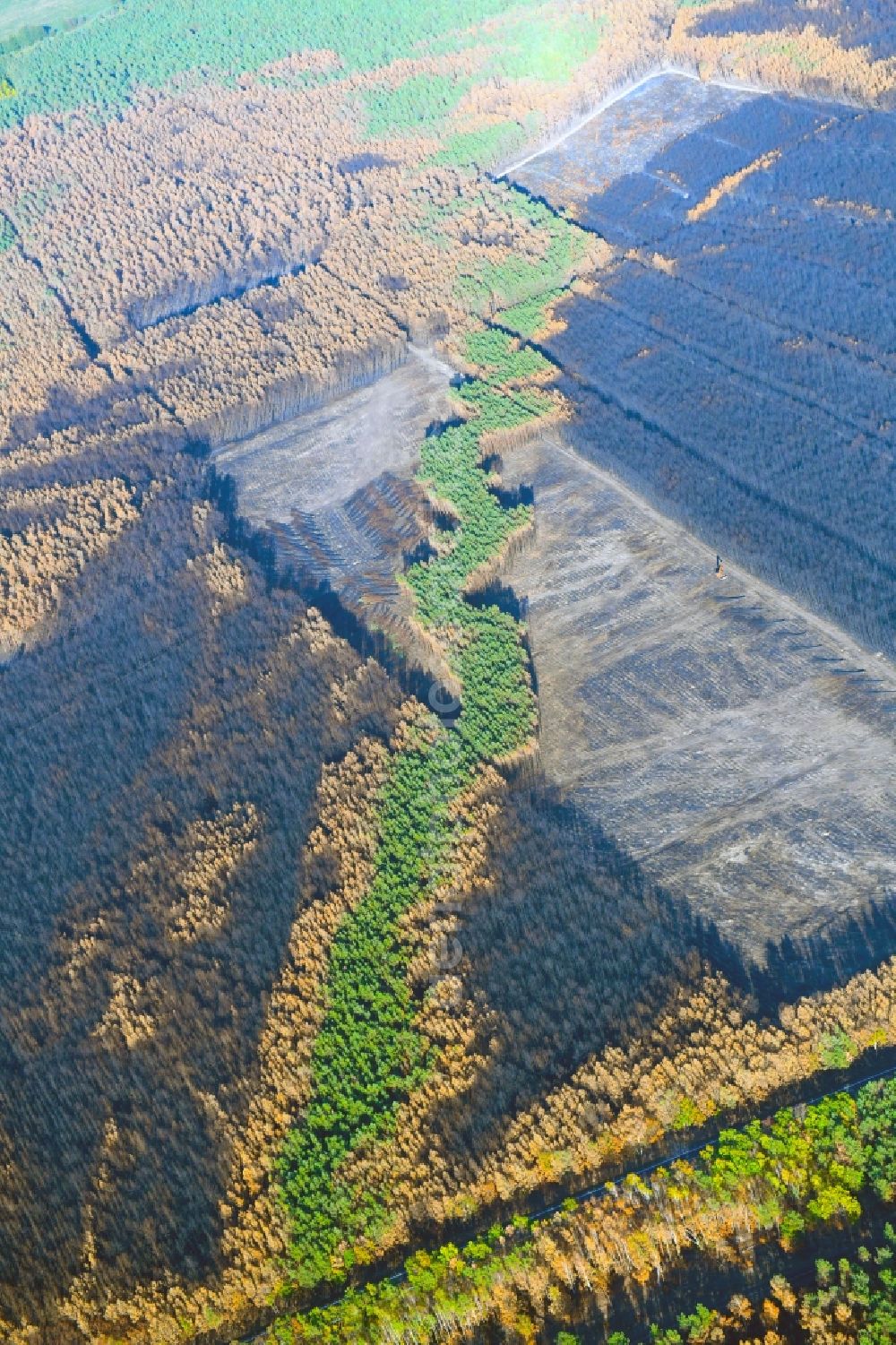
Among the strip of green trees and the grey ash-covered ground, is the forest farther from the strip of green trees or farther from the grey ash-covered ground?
the grey ash-covered ground

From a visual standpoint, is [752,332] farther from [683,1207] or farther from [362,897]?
[683,1207]

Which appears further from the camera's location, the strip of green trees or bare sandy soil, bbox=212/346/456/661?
bare sandy soil, bbox=212/346/456/661

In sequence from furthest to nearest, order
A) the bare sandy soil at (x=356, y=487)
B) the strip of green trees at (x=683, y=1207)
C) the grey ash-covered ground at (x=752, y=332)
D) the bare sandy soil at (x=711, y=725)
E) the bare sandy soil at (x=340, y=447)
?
the bare sandy soil at (x=340, y=447) → the bare sandy soil at (x=356, y=487) → the grey ash-covered ground at (x=752, y=332) → the bare sandy soil at (x=711, y=725) → the strip of green trees at (x=683, y=1207)

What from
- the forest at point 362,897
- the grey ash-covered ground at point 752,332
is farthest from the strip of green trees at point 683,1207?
the grey ash-covered ground at point 752,332

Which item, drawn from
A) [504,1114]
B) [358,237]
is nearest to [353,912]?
[504,1114]

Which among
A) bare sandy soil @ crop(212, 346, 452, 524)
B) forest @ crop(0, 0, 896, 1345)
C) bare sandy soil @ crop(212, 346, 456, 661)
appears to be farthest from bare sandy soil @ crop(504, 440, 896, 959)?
bare sandy soil @ crop(212, 346, 452, 524)

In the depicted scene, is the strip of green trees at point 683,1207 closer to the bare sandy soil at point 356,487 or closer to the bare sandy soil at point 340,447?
the bare sandy soil at point 356,487
